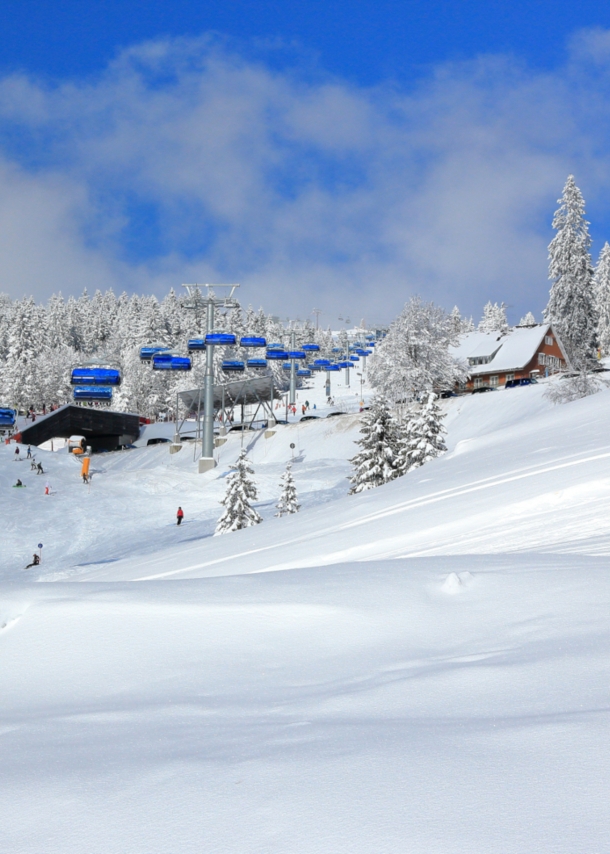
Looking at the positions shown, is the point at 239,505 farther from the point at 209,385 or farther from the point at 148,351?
the point at 148,351

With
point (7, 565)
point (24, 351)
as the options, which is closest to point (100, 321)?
point (24, 351)

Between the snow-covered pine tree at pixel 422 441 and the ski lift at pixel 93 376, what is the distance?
3328 cm

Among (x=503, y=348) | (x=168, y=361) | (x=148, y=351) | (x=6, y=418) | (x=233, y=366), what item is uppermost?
(x=503, y=348)

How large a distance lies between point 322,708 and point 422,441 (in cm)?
2780

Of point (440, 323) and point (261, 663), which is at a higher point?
point (440, 323)

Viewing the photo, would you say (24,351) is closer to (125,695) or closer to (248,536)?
(248,536)

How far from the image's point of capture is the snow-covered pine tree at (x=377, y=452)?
1211 inches

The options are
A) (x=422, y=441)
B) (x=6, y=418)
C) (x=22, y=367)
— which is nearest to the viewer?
(x=422, y=441)

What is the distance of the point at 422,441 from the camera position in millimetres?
31203

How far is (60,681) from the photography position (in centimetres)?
469

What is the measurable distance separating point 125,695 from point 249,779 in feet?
5.94

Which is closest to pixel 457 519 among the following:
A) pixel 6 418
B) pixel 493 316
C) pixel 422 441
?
pixel 422 441

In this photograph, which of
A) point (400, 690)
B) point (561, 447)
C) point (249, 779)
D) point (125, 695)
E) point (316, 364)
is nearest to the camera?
point (249, 779)

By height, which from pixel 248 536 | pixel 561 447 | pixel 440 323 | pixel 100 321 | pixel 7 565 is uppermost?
pixel 100 321
